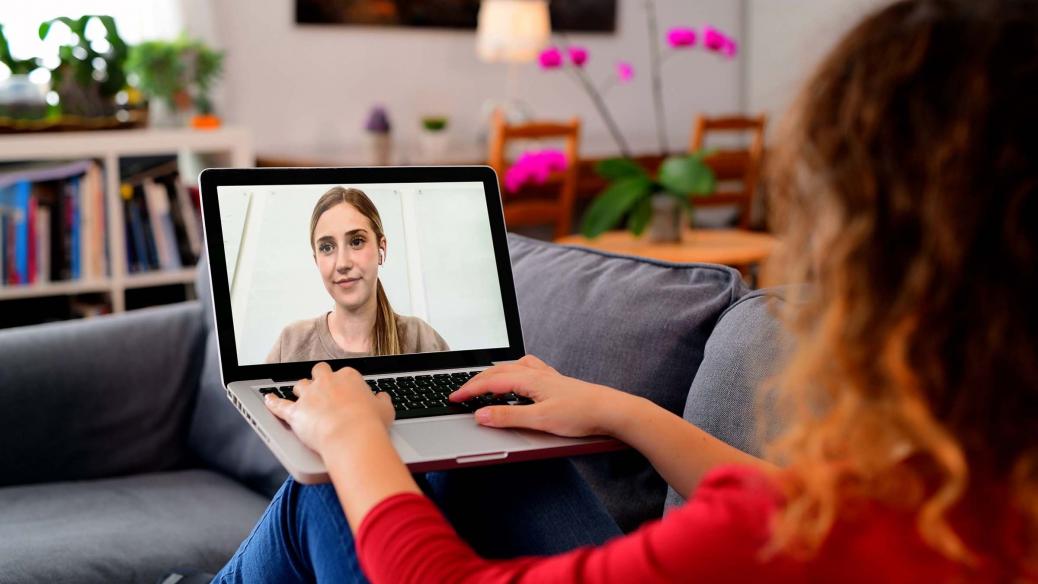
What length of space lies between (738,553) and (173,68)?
2888 millimetres

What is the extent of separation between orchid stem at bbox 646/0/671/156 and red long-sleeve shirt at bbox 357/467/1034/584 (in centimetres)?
447

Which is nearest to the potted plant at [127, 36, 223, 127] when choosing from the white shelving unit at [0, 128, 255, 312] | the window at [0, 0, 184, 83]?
the white shelving unit at [0, 128, 255, 312]

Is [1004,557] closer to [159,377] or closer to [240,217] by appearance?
[240,217]

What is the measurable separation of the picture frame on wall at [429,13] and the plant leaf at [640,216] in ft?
6.03

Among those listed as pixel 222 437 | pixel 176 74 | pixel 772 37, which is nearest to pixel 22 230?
pixel 176 74

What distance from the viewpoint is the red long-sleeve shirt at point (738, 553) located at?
60 cm

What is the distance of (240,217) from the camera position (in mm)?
1239

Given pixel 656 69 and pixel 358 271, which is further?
pixel 656 69

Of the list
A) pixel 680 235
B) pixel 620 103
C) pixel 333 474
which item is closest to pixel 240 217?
pixel 333 474

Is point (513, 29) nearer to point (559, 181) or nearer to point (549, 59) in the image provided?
point (559, 181)

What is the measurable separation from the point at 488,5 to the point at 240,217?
3.13m

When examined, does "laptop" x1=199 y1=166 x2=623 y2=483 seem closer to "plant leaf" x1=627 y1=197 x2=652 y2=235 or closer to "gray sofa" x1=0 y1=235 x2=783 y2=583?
"gray sofa" x1=0 y1=235 x2=783 y2=583

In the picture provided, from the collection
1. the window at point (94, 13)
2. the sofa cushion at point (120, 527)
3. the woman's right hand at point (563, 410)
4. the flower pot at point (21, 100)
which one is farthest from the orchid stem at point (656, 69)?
the woman's right hand at point (563, 410)

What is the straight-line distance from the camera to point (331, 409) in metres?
0.91
